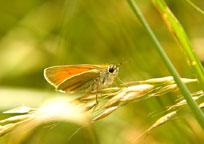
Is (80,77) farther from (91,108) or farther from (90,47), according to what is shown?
(90,47)

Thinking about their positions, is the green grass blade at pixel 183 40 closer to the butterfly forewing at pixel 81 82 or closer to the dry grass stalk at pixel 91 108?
the dry grass stalk at pixel 91 108

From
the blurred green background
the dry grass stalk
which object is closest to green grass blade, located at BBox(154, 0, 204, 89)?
the dry grass stalk

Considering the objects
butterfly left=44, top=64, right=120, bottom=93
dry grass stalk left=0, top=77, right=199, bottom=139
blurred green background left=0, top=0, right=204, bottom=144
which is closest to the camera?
dry grass stalk left=0, top=77, right=199, bottom=139

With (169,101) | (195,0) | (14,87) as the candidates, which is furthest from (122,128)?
(195,0)

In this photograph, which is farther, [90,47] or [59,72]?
[90,47]

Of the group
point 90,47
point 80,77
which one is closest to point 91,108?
point 80,77

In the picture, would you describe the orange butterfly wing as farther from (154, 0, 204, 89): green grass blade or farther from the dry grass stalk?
(154, 0, 204, 89): green grass blade
